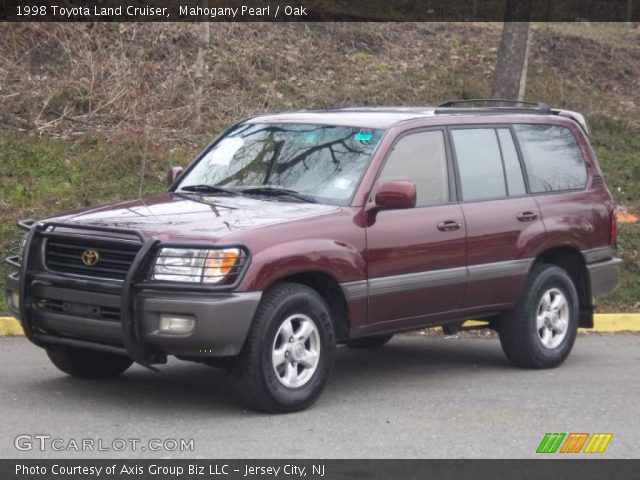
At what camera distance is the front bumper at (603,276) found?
9.60 metres

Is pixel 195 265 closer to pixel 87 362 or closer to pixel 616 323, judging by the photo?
pixel 87 362

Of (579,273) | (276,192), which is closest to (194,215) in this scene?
(276,192)

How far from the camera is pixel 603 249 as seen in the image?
970 centimetres

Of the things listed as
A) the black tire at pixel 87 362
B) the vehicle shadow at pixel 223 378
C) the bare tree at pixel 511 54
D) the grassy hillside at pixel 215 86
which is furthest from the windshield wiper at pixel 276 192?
the bare tree at pixel 511 54

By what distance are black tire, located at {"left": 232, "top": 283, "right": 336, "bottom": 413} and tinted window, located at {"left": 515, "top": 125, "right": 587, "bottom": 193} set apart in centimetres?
258

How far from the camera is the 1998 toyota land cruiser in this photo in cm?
700

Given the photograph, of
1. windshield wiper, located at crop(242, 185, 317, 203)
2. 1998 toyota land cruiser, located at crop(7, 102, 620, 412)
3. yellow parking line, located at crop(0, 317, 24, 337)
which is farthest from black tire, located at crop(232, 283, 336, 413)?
yellow parking line, located at crop(0, 317, 24, 337)

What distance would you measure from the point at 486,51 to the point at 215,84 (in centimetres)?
540

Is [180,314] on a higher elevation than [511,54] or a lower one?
lower

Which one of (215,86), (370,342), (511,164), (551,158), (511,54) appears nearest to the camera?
(511,164)

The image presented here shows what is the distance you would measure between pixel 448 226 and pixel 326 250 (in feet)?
4.06

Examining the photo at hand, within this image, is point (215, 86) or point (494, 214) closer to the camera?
point (494, 214)

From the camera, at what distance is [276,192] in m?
8.12
